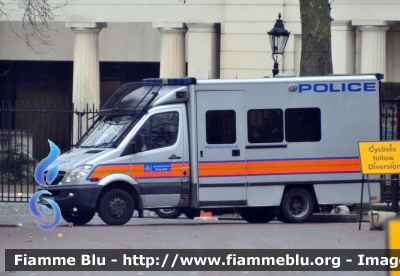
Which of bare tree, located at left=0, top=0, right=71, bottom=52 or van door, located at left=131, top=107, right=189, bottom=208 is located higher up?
bare tree, located at left=0, top=0, right=71, bottom=52

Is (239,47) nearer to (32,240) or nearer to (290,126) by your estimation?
(290,126)

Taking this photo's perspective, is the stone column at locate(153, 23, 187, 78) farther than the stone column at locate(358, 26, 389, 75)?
Yes

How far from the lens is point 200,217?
15070mm

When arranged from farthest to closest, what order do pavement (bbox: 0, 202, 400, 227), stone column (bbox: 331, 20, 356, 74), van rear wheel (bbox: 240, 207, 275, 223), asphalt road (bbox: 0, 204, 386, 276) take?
stone column (bbox: 331, 20, 356, 74) < pavement (bbox: 0, 202, 400, 227) < van rear wheel (bbox: 240, 207, 275, 223) < asphalt road (bbox: 0, 204, 386, 276)

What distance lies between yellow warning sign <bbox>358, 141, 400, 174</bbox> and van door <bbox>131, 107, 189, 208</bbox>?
3137 mm

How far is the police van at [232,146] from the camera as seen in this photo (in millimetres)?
13523

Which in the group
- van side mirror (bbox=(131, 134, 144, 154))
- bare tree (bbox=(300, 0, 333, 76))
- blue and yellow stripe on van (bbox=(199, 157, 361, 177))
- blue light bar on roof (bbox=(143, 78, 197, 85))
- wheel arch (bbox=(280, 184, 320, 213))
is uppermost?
bare tree (bbox=(300, 0, 333, 76))

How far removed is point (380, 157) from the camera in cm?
1256

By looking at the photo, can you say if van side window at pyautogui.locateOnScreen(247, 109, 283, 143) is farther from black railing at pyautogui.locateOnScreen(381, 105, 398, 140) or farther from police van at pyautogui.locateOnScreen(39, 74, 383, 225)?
black railing at pyautogui.locateOnScreen(381, 105, 398, 140)

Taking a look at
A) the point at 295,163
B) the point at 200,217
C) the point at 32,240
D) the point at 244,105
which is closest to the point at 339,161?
the point at 295,163

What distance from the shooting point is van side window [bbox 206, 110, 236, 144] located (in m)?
13.8

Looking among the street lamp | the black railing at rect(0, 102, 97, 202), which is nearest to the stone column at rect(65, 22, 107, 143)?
the black railing at rect(0, 102, 97, 202)

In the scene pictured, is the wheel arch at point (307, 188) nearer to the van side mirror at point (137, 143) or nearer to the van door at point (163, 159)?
the van door at point (163, 159)

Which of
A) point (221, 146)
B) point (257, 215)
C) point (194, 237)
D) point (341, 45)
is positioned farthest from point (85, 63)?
point (194, 237)
